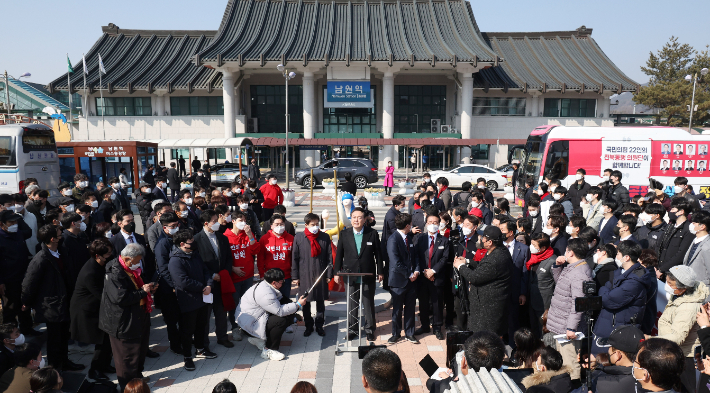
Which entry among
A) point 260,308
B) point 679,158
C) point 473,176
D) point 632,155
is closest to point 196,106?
point 473,176

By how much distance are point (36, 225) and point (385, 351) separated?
6.96 metres

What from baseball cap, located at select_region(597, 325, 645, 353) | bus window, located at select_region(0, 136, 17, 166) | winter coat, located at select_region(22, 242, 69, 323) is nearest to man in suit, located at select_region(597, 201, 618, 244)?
baseball cap, located at select_region(597, 325, 645, 353)

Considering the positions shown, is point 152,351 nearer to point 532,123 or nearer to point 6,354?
point 6,354

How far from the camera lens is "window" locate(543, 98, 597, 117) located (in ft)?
117

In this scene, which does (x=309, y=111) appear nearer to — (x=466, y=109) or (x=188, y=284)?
(x=466, y=109)

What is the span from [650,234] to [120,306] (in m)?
7.59

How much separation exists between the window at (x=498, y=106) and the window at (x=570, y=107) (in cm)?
218

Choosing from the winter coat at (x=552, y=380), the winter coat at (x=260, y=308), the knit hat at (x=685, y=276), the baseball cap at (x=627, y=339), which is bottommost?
the winter coat at (x=260, y=308)

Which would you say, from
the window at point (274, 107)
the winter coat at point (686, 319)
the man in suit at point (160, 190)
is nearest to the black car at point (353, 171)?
the window at point (274, 107)

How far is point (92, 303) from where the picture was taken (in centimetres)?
526

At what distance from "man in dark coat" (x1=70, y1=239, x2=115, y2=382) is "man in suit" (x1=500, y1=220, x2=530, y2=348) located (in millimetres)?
4951

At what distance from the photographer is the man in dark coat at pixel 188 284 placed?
216 inches

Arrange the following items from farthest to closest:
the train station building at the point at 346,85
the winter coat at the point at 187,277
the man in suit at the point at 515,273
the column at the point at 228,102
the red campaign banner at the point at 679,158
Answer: the train station building at the point at 346,85, the column at the point at 228,102, the red campaign banner at the point at 679,158, the man in suit at the point at 515,273, the winter coat at the point at 187,277

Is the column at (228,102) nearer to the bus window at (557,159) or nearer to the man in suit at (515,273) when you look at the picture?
the bus window at (557,159)
